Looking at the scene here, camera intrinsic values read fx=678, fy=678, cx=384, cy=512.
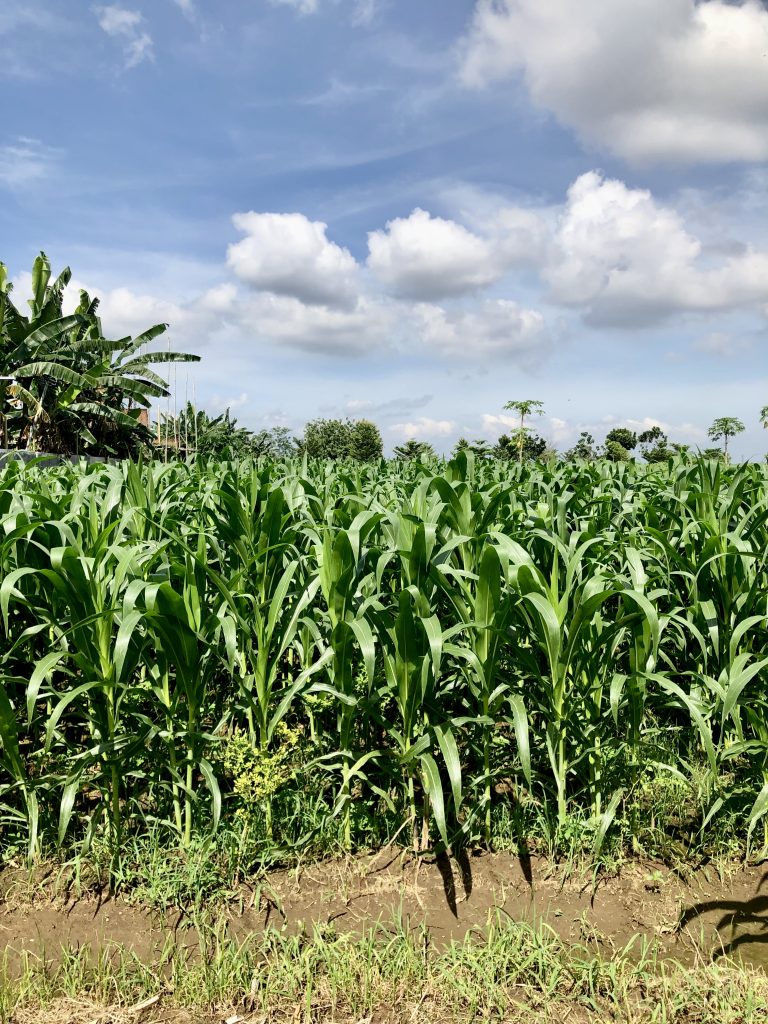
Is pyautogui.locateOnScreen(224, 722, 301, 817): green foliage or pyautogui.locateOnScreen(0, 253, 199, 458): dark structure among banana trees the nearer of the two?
pyautogui.locateOnScreen(224, 722, 301, 817): green foliage

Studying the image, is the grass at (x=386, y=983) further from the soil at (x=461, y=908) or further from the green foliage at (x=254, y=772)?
the green foliage at (x=254, y=772)

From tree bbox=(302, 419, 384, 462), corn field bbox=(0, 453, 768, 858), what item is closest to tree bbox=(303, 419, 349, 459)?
tree bbox=(302, 419, 384, 462)

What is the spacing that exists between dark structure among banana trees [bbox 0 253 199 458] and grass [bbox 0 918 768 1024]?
17.6 m

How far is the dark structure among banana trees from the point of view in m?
20.3

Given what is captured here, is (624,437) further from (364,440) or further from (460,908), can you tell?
(460,908)

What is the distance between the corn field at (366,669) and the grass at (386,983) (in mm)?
390

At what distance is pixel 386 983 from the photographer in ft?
6.70

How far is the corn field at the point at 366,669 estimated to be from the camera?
240 centimetres

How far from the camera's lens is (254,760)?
2555mm

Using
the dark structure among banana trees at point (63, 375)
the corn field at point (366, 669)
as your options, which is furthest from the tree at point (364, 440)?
the corn field at point (366, 669)

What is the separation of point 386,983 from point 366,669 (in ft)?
3.06

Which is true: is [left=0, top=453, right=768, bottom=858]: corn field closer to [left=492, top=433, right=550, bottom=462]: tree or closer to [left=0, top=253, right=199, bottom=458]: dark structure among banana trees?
[left=0, top=253, right=199, bottom=458]: dark structure among banana trees

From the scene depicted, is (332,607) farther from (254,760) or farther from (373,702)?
(254,760)

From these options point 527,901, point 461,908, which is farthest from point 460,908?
point 527,901
